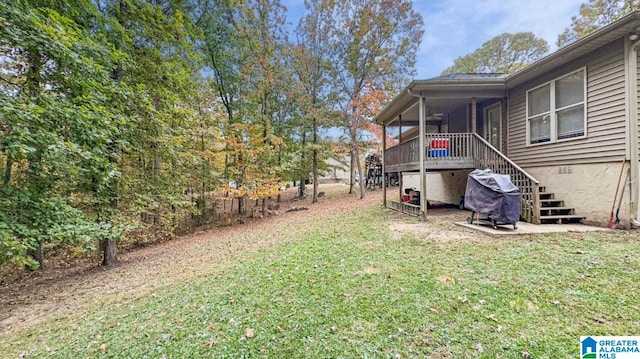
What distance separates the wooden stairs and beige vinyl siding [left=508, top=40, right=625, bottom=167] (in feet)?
3.03

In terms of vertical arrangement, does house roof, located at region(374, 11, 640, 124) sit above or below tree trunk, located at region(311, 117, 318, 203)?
above

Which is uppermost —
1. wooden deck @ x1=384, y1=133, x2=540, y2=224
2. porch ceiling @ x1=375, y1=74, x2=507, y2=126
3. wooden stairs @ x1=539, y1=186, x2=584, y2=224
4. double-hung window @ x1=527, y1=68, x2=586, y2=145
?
porch ceiling @ x1=375, y1=74, x2=507, y2=126

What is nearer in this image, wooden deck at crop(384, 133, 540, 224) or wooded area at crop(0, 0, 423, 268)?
wooded area at crop(0, 0, 423, 268)

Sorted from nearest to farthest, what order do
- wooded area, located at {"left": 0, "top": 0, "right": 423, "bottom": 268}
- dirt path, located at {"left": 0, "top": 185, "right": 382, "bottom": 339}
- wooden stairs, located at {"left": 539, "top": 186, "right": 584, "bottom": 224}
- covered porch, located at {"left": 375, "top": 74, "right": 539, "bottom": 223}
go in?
dirt path, located at {"left": 0, "top": 185, "right": 382, "bottom": 339} → wooded area, located at {"left": 0, "top": 0, "right": 423, "bottom": 268} → wooden stairs, located at {"left": 539, "top": 186, "right": 584, "bottom": 224} → covered porch, located at {"left": 375, "top": 74, "right": 539, "bottom": 223}

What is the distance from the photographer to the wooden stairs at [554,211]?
6255 mm

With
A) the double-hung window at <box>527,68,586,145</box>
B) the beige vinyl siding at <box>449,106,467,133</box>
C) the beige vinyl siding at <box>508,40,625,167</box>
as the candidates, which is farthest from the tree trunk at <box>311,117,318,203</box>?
the beige vinyl siding at <box>508,40,625,167</box>

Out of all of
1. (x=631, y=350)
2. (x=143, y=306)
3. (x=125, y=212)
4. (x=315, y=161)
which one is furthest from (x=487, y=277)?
(x=315, y=161)

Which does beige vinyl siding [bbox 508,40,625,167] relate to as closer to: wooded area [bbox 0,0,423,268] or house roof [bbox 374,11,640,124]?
house roof [bbox 374,11,640,124]

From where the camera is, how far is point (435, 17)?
49.0 feet

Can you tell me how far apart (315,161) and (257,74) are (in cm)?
649

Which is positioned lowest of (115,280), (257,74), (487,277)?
(115,280)

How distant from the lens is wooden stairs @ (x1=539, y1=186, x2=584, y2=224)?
6255 millimetres

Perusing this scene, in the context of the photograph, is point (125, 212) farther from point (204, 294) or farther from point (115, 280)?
point (204, 294)

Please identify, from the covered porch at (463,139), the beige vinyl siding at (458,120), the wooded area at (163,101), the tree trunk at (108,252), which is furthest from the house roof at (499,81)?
the tree trunk at (108,252)
